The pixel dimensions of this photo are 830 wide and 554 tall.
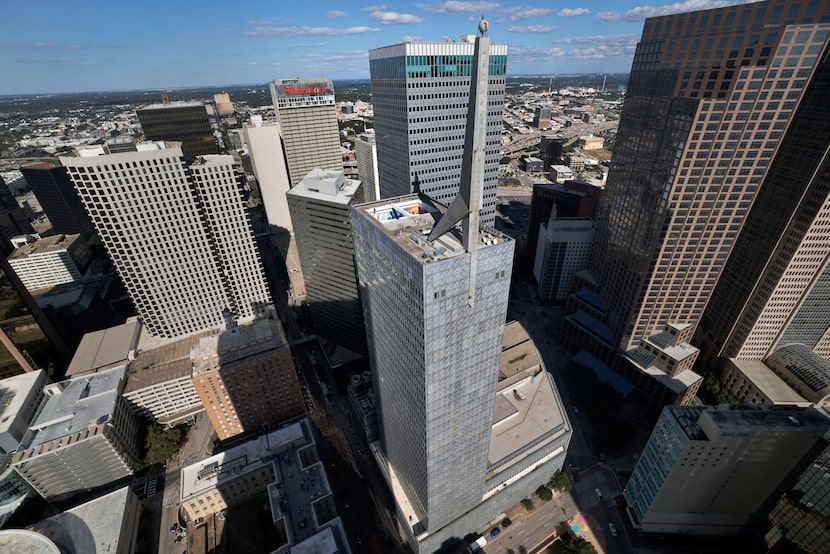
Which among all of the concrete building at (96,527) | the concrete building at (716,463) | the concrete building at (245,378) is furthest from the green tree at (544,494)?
the concrete building at (96,527)

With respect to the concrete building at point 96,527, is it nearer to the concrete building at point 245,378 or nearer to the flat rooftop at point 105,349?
the concrete building at point 245,378

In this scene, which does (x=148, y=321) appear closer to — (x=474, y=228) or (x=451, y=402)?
(x=451, y=402)

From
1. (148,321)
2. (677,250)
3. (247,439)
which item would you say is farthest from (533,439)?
(148,321)

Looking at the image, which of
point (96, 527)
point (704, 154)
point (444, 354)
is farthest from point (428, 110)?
point (96, 527)

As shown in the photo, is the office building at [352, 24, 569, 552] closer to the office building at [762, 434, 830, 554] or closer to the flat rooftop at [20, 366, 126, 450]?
the office building at [762, 434, 830, 554]

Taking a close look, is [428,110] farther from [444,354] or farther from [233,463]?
[233,463]

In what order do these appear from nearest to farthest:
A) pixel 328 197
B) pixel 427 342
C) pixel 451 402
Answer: pixel 427 342
pixel 451 402
pixel 328 197
